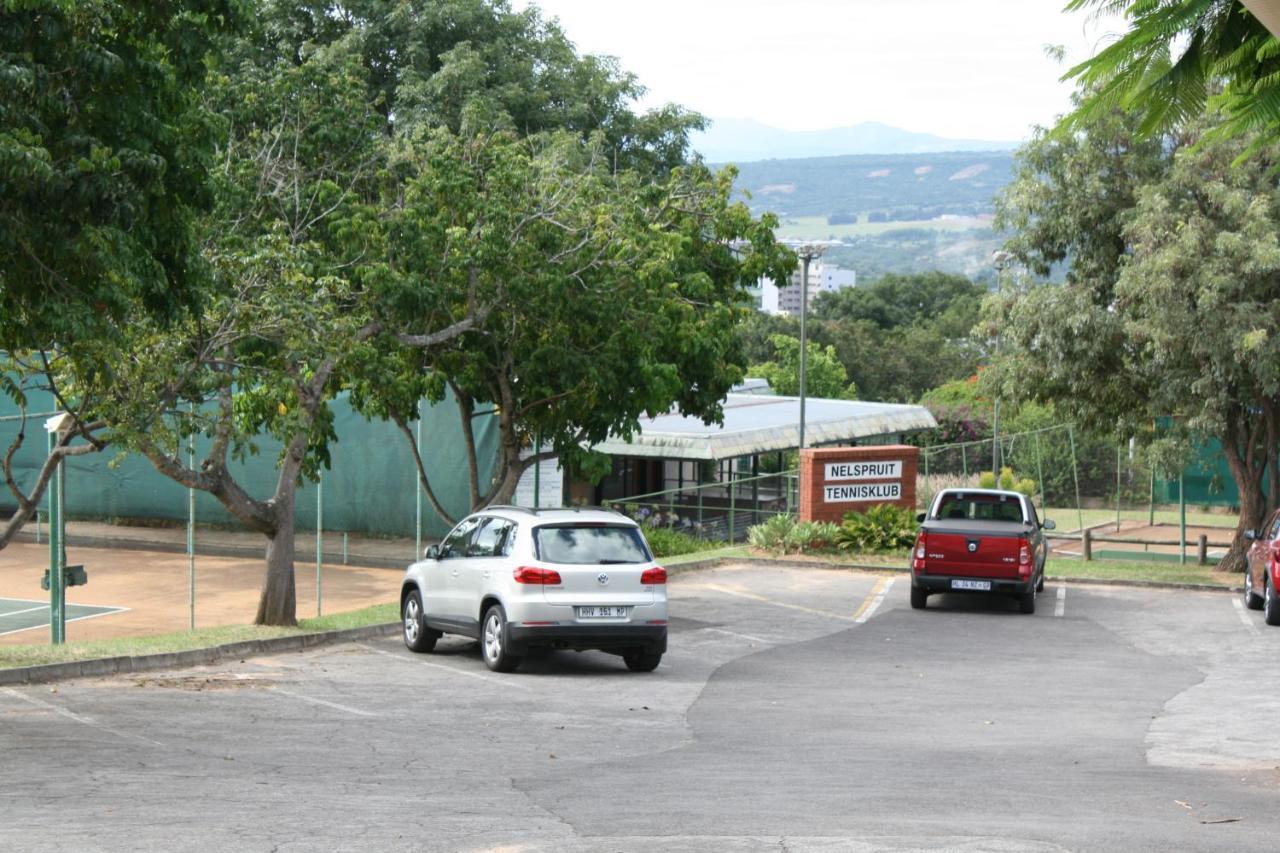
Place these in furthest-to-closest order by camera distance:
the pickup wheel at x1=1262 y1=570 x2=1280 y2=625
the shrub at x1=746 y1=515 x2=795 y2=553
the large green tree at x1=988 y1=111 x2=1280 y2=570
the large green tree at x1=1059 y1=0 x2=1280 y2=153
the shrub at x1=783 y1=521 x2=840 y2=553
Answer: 1. the shrub at x1=746 y1=515 x2=795 y2=553
2. the shrub at x1=783 y1=521 x2=840 y2=553
3. the large green tree at x1=988 y1=111 x2=1280 y2=570
4. the pickup wheel at x1=1262 y1=570 x2=1280 y2=625
5. the large green tree at x1=1059 y1=0 x2=1280 y2=153

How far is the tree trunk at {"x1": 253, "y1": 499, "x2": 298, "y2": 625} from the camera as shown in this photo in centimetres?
1889

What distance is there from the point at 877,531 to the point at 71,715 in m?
19.1

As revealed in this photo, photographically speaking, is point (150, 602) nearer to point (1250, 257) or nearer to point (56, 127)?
point (56, 127)

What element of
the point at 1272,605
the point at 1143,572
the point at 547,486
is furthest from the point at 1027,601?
the point at 547,486

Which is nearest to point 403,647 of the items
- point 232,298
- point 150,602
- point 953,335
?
point 232,298

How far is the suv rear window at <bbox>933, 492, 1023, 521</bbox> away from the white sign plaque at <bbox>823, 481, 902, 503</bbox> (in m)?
6.00

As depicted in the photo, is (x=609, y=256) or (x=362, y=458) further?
(x=362, y=458)

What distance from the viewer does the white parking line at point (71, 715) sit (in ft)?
37.7

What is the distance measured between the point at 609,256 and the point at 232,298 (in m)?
6.10

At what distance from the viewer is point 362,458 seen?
33.7 meters

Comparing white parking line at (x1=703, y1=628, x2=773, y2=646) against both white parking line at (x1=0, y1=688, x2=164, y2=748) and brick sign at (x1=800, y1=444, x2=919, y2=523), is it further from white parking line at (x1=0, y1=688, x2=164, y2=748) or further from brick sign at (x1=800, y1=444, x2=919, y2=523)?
brick sign at (x1=800, y1=444, x2=919, y2=523)

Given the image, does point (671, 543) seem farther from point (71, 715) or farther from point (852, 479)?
point (71, 715)

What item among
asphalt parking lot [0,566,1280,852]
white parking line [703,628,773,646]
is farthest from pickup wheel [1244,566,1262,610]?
white parking line [703,628,773,646]

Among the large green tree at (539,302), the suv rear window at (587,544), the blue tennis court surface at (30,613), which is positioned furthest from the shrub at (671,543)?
the suv rear window at (587,544)
